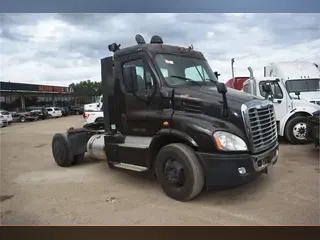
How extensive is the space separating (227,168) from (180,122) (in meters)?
0.82

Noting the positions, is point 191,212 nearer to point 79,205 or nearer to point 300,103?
point 79,205

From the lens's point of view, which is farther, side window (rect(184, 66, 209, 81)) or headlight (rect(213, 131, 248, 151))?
side window (rect(184, 66, 209, 81))

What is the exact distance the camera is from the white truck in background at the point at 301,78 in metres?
8.27

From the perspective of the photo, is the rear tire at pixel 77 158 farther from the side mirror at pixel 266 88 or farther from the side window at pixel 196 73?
the side mirror at pixel 266 88

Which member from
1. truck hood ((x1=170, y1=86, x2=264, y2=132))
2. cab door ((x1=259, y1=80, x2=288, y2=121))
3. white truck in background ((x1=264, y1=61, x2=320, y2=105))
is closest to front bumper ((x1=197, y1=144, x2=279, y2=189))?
truck hood ((x1=170, y1=86, x2=264, y2=132))

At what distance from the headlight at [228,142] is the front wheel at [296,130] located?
4.67m

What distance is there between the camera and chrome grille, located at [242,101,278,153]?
3523 mm

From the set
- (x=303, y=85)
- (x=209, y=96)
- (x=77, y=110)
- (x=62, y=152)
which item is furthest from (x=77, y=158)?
(x=303, y=85)

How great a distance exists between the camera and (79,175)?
5.24 meters

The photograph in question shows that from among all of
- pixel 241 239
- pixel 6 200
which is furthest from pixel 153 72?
pixel 6 200

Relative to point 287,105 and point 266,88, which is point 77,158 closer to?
point 266,88

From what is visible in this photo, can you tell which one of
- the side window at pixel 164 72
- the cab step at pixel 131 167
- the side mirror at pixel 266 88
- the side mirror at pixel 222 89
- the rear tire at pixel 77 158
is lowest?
the rear tire at pixel 77 158

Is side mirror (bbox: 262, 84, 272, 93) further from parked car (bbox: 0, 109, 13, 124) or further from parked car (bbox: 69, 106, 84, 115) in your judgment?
parked car (bbox: 0, 109, 13, 124)

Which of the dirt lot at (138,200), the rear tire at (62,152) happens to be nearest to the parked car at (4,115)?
the rear tire at (62,152)
